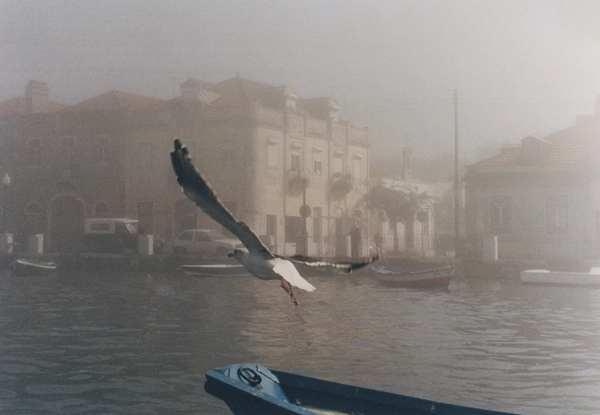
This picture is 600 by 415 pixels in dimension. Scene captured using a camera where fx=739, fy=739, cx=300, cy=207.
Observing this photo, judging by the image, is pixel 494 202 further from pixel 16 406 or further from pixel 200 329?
pixel 16 406

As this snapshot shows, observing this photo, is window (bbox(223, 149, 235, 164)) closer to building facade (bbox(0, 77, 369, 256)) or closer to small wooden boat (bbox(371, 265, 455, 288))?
building facade (bbox(0, 77, 369, 256))

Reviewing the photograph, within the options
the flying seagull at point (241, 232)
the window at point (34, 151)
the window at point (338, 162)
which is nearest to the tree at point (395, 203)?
the window at point (338, 162)

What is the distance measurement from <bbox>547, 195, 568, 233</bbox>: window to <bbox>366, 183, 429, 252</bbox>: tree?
7.02ft

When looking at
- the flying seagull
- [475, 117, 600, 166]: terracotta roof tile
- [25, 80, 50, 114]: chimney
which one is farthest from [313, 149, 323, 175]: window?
the flying seagull

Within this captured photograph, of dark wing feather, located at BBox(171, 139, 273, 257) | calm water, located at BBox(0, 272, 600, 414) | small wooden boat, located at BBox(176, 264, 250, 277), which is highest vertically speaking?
dark wing feather, located at BBox(171, 139, 273, 257)

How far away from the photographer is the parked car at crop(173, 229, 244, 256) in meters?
12.8

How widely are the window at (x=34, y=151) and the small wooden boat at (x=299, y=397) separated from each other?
12621 mm

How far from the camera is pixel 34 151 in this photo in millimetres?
15039

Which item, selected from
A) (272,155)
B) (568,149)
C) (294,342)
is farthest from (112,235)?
(568,149)

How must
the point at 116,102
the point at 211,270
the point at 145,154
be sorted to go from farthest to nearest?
the point at 116,102 < the point at 145,154 < the point at 211,270

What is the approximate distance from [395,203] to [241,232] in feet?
33.9

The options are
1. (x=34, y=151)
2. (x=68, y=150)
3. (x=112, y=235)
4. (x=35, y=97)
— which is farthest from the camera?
(x=35, y=97)

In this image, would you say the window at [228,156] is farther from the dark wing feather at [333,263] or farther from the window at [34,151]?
the dark wing feather at [333,263]

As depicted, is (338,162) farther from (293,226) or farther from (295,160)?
(293,226)
